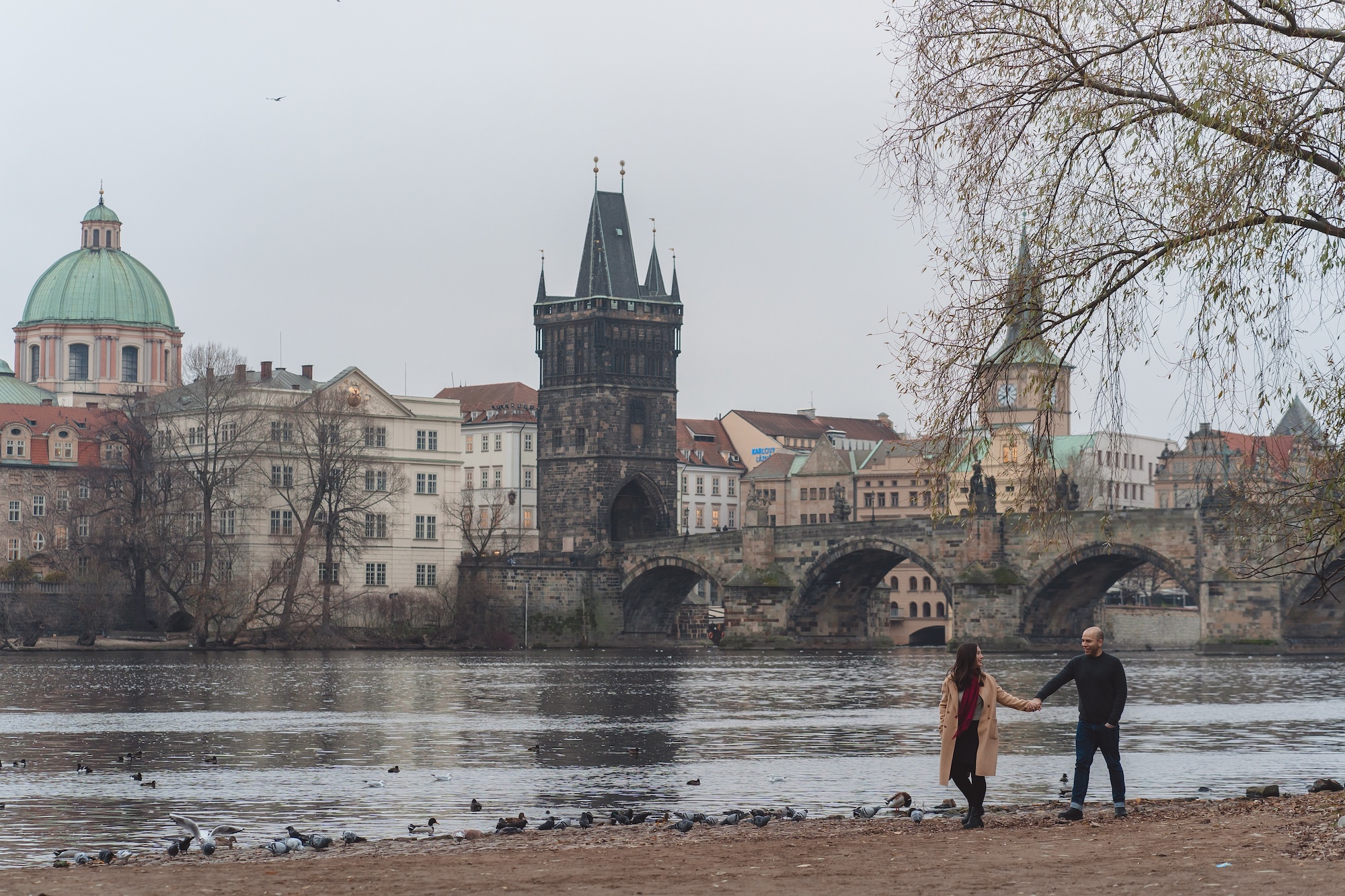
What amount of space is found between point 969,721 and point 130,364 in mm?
127257

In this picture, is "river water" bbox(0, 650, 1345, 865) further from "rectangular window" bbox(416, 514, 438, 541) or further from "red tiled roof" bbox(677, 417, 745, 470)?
Result: "red tiled roof" bbox(677, 417, 745, 470)

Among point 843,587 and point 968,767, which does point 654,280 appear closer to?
point 843,587

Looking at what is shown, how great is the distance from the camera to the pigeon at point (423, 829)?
729 inches

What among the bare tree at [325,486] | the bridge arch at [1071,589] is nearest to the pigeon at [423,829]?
the bare tree at [325,486]

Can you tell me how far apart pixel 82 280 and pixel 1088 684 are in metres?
128

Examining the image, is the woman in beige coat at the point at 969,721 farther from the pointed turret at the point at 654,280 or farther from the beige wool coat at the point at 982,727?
the pointed turret at the point at 654,280

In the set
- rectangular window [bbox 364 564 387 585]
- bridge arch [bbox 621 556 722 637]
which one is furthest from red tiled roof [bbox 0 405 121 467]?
bridge arch [bbox 621 556 722 637]

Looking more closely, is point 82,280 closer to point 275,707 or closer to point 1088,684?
point 275,707

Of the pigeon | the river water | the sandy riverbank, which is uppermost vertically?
the sandy riverbank

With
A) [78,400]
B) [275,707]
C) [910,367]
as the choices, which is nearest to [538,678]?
[275,707]

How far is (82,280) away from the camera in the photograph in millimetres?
136875

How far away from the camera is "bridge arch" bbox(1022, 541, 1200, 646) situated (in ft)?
272

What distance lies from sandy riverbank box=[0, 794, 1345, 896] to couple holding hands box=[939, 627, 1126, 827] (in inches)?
20.4

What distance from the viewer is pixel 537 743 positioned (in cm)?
3167
